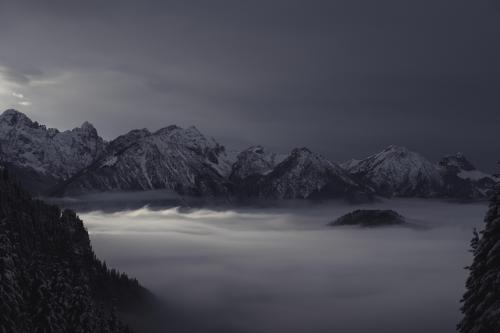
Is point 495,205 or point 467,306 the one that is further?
point 467,306

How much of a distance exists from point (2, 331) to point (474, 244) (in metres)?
30.0

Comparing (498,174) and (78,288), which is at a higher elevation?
→ (498,174)

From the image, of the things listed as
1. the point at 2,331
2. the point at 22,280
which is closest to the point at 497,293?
the point at 2,331

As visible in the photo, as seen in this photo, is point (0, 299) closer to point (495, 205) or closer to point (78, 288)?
point (78, 288)

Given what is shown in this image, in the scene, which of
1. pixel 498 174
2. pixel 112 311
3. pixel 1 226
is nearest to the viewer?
pixel 498 174

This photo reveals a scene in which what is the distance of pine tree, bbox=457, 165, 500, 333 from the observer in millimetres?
28078

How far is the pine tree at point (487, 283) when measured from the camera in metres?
28.1

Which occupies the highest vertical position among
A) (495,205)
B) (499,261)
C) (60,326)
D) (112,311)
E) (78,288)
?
(495,205)

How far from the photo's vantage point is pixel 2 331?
Result: 1358 inches

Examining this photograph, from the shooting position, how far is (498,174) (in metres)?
30.5

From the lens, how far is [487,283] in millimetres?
28719

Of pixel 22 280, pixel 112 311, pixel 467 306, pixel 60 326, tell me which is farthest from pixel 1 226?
pixel 112 311

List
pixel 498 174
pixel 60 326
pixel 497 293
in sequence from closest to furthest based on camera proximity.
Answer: pixel 497 293 < pixel 498 174 < pixel 60 326

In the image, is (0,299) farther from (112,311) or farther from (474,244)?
(112,311)
